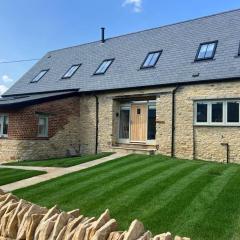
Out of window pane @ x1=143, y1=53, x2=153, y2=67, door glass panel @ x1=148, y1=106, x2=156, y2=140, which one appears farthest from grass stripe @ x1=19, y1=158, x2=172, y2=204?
window pane @ x1=143, y1=53, x2=153, y2=67

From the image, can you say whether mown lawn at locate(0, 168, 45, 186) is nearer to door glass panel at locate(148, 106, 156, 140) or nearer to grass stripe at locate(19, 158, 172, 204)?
grass stripe at locate(19, 158, 172, 204)

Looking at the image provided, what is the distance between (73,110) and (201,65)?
839 centimetres

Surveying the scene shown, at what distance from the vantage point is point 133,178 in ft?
39.9

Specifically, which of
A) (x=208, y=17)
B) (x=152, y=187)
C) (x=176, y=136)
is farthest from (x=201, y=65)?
(x=152, y=187)

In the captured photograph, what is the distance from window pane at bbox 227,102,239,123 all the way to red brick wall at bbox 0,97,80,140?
974 centimetres

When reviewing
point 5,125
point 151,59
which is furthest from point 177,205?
point 5,125

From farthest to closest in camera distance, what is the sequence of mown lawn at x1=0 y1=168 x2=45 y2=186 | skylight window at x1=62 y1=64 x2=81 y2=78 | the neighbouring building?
skylight window at x1=62 y1=64 x2=81 y2=78, the neighbouring building, mown lawn at x1=0 y1=168 x2=45 y2=186

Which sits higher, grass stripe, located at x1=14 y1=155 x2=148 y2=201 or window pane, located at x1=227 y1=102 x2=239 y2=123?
window pane, located at x1=227 y1=102 x2=239 y2=123

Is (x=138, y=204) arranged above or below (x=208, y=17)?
below

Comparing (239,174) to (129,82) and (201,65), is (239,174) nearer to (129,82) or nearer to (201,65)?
(201,65)

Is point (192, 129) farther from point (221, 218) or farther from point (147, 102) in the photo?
point (221, 218)

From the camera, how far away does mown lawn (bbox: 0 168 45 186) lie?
518 inches

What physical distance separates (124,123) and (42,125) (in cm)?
483

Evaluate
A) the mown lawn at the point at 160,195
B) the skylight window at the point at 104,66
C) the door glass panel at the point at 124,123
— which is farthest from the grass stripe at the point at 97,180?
the skylight window at the point at 104,66
